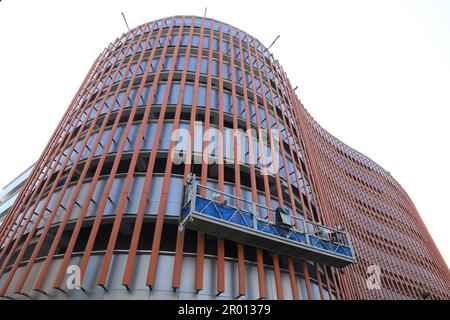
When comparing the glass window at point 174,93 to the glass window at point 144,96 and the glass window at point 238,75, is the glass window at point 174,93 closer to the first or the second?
the glass window at point 144,96

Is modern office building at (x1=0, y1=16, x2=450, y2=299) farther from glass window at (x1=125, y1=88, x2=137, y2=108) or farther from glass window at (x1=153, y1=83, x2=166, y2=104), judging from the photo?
glass window at (x1=125, y1=88, x2=137, y2=108)

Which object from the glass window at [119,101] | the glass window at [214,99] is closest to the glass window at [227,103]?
the glass window at [214,99]

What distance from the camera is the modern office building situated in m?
13.4

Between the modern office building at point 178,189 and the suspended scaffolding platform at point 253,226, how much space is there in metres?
0.07

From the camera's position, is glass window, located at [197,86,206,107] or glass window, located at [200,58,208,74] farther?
glass window, located at [200,58,208,74]

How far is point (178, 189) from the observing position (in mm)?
16250

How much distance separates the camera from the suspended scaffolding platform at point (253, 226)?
13984mm

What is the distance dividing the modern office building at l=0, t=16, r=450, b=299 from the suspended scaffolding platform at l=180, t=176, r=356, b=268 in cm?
7

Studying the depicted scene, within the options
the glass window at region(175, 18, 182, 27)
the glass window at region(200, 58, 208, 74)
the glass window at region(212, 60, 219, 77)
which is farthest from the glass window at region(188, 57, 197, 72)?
the glass window at region(175, 18, 182, 27)

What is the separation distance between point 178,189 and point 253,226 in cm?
469

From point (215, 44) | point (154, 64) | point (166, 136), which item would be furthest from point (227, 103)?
point (215, 44)
